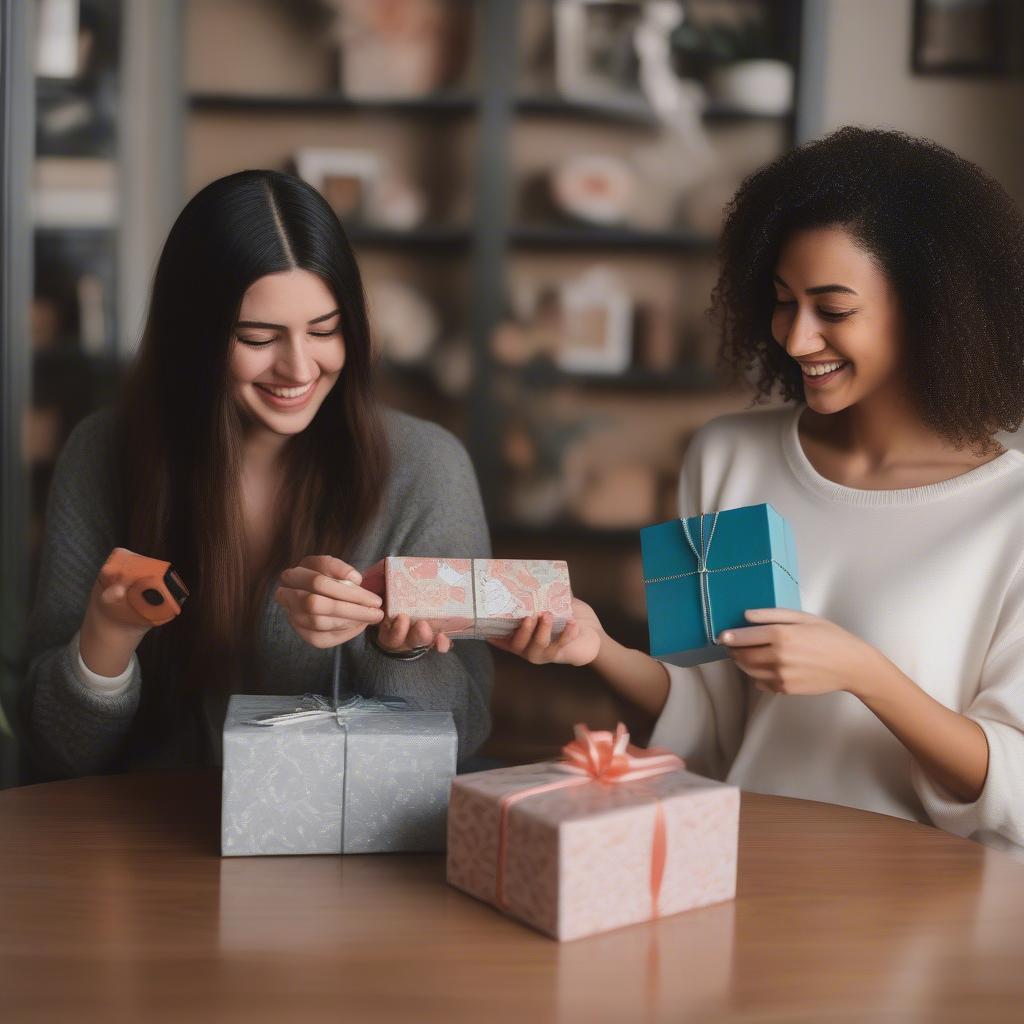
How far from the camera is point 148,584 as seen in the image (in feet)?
4.03

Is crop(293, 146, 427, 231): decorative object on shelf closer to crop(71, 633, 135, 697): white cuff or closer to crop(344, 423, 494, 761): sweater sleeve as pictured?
crop(344, 423, 494, 761): sweater sleeve

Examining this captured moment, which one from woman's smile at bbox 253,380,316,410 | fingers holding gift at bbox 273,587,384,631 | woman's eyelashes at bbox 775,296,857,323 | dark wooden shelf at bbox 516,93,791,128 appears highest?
dark wooden shelf at bbox 516,93,791,128

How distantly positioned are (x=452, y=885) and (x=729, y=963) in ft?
0.85

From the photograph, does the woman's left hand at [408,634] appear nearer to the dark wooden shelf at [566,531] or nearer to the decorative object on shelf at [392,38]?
the dark wooden shelf at [566,531]

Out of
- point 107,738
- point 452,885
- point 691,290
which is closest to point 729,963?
point 452,885

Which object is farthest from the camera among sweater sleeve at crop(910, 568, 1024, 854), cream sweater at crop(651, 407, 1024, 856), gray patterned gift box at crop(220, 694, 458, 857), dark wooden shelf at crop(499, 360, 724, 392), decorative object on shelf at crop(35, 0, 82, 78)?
dark wooden shelf at crop(499, 360, 724, 392)

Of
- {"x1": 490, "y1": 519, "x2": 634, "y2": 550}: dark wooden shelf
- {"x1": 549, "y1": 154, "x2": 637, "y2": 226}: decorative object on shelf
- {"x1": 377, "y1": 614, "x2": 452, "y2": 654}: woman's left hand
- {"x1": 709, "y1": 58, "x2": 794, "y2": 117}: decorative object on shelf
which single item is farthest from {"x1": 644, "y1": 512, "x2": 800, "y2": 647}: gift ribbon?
{"x1": 709, "y1": 58, "x2": 794, "y2": 117}: decorative object on shelf

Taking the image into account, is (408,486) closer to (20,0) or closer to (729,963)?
(729,963)

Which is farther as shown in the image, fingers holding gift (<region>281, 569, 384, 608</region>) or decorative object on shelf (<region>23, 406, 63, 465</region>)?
decorative object on shelf (<region>23, 406, 63, 465</region>)

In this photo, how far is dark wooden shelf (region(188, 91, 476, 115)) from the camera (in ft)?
9.78

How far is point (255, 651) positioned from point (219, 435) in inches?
11.4

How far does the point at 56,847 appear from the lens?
1.15m

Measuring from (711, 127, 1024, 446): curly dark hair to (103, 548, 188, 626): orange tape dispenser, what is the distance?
2.85ft

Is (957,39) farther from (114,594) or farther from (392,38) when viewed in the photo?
(114,594)
